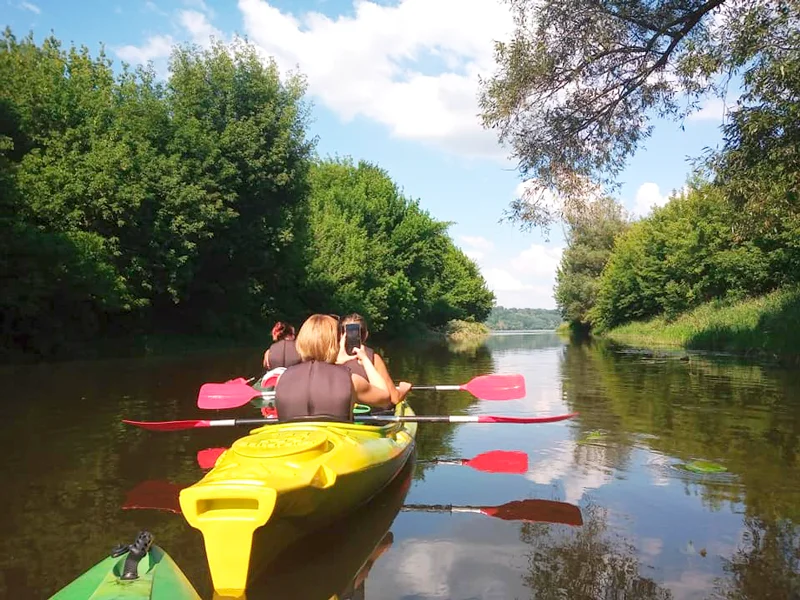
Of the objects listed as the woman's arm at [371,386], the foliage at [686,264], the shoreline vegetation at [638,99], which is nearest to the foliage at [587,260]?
the foliage at [686,264]

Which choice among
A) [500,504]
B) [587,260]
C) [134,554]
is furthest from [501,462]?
[587,260]

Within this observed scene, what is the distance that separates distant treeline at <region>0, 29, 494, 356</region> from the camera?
20531 mm

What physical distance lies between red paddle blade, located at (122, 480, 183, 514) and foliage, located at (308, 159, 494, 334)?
2976 cm

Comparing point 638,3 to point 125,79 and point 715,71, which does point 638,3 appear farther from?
point 125,79

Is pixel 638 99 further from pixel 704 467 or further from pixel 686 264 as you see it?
pixel 686 264

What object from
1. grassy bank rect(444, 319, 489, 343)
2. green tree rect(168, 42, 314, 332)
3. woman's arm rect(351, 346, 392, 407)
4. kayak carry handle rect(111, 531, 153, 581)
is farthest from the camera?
grassy bank rect(444, 319, 489, 343)

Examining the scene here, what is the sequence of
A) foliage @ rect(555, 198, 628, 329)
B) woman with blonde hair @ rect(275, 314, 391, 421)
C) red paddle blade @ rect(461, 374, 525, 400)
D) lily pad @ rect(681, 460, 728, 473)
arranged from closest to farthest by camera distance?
1. woman with blonde hair @ rect(275, 314, 391, 421)
2. lily pad @ rect(681, 460, 728, 473)
3. red paddle blade @ rect(461, 374, 525, 400)
4. foliage @ rect(555, 198, 628, 329)

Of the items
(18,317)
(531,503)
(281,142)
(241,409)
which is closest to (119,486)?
(531,503)

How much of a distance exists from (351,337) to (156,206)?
20.5 metres

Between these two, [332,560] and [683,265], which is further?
[683,265]

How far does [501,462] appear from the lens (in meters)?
6.93

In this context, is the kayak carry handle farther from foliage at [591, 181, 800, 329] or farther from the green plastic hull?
foliage at [591, 181, 800, 329]

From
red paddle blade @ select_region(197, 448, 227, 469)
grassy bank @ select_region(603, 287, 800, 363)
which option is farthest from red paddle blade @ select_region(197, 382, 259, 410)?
grassy bank @ select_region(603, 287, 800, 363)

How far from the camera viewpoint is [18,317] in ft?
65.7
